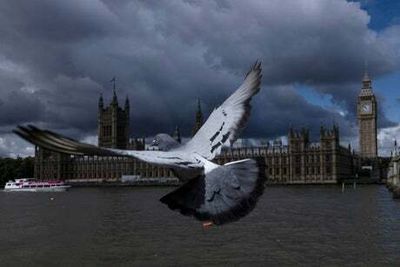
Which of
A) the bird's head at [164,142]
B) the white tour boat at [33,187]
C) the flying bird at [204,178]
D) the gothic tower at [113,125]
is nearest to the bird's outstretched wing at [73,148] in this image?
the flying bird at [204,178]

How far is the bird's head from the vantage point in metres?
5.13

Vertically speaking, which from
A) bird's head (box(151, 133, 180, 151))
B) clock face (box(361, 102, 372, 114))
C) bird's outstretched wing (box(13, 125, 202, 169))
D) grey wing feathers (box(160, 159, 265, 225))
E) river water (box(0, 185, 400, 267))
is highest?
clock face (box(361, 102, 372, 114))

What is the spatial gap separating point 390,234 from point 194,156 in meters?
17.3

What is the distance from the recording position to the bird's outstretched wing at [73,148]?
351cm

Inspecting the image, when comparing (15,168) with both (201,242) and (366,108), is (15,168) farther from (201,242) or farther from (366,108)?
(201,242)

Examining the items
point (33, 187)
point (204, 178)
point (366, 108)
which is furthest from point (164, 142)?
point (366, 108)

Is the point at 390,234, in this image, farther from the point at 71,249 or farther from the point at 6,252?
the point at 6,252

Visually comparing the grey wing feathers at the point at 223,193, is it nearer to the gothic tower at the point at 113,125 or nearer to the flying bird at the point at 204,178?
the flying bird at the point at 204,178

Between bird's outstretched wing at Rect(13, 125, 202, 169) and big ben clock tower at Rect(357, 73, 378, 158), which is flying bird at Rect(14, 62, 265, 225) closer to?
bird's outstretched wing at Rect(13, 125, 202, 169)

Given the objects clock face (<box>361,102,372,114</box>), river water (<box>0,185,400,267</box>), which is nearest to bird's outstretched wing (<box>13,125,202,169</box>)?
river water (<box>0,185,400,267</box>)

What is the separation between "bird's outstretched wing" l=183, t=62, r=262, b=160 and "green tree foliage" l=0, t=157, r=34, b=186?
11353 cm

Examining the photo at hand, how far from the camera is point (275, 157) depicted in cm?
11038

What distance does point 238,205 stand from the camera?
4414 mm

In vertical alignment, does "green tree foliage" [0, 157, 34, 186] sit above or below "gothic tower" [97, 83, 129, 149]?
below
